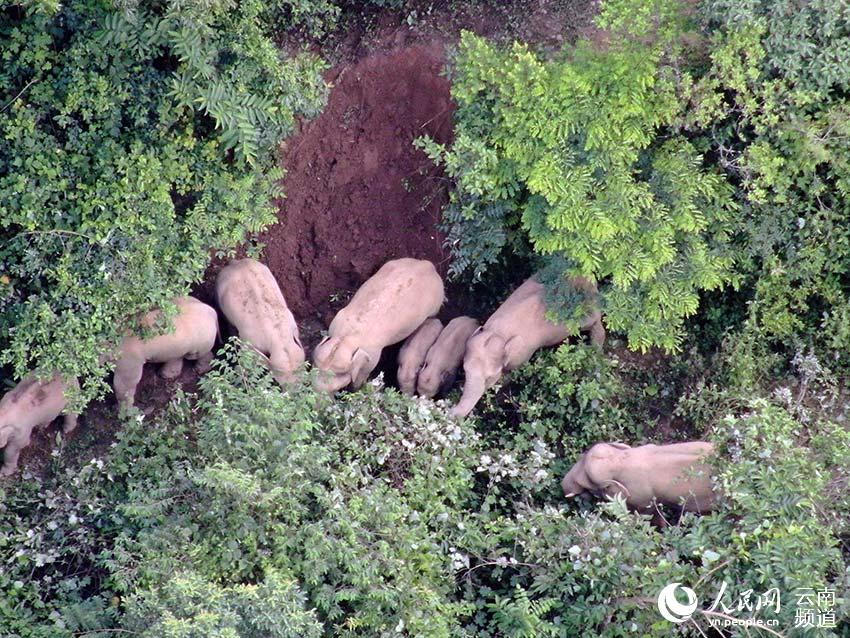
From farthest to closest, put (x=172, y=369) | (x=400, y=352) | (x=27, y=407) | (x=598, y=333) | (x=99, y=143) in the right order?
1. (x=598, y=333)
2. (x=400, y=352)
3. (x=172, y=369)
4. (x=27, y=407)
5. (x=99, y=143)

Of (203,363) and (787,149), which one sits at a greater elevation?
(787,149)

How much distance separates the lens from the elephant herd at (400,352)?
9.87 meters

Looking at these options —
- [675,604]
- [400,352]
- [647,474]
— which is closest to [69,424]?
[400,352]

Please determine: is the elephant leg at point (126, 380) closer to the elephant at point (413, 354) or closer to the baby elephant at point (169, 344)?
the baby elephant at point (169, 344)

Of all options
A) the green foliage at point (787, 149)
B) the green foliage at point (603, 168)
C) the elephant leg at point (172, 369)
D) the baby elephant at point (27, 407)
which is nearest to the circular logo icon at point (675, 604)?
the green foliage at point (603, 168)

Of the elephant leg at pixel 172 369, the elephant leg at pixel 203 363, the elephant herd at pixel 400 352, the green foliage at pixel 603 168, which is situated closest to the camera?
the green foliage at pixel 603 168

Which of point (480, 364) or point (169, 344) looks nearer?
point (169, 344)

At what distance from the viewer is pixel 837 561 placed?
7.86 m

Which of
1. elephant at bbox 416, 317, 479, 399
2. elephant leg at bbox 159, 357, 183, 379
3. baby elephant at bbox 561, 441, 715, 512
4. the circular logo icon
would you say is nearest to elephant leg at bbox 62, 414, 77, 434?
elephant leg at bbox 159, 357, 183, 379

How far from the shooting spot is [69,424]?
1030 cm

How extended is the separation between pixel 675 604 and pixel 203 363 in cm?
545

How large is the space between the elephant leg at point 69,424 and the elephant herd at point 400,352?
3 cm

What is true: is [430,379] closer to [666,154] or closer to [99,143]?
[666,154]

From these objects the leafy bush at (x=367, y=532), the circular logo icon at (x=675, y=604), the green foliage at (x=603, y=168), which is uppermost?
the green foliage at (x=603, y=168)
